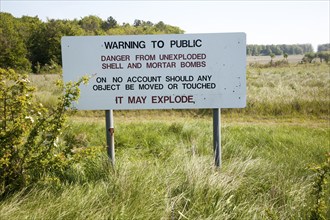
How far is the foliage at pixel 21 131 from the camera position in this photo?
10.3ft

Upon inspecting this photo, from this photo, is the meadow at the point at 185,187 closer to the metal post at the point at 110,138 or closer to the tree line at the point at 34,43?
the metal post at the point at 110,138

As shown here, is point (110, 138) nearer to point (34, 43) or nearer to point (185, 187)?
point (185, 187)

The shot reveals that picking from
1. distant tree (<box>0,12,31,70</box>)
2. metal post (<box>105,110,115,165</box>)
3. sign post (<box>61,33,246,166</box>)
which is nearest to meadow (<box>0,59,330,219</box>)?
metal post (<box>105,110,115,165</box>)

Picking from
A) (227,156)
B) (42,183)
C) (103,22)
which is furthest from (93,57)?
(103,22)

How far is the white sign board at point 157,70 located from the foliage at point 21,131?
935mm

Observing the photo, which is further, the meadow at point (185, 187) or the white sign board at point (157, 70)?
the white sign board at point (157, 70)

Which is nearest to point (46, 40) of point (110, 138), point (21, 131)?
point (110, 138)

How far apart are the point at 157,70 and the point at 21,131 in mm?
1876

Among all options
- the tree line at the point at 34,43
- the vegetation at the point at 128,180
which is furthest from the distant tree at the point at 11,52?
the vegetation at the point at 128,180

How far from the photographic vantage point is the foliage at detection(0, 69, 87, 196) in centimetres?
313

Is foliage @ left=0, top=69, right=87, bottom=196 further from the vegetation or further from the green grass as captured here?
the green grass

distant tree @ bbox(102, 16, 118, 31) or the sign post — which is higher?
distant tree @ bbox(102, 16, 118, 31)

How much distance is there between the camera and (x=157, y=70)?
14.0ft

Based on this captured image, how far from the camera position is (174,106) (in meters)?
4.28
